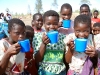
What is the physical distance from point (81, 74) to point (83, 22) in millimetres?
736

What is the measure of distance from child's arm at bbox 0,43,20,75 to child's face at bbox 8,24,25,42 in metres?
0.27

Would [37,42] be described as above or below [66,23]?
below

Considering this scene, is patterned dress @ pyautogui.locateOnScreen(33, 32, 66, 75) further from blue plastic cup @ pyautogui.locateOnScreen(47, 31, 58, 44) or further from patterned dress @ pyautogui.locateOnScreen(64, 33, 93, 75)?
blue plastic cup @ pyautogui.locateOnScreen(47, 31, 58, 44)

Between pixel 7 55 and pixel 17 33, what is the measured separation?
37 cm

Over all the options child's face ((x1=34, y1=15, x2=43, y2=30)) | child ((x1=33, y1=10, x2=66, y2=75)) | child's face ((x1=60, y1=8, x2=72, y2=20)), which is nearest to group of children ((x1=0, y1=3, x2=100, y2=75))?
child ((x1=33, y1=10, x2=66, y2=75))

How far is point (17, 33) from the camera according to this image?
8.53 ft

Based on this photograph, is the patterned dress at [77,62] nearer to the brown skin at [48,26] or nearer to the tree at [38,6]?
the brown skin at [48,26]

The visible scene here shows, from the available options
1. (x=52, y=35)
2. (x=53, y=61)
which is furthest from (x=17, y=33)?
(x=53, y=61)

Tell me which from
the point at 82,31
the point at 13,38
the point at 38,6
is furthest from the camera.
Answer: the point at 38,6

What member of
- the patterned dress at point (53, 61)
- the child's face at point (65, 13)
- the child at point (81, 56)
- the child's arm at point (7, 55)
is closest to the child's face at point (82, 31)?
the child at point (81, 56)

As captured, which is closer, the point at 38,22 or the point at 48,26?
the point at 48,26

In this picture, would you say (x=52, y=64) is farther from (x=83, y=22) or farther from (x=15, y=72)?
(x=83, y=22)

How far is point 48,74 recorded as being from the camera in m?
2.99

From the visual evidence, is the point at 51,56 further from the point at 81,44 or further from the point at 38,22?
the point at 38,22
